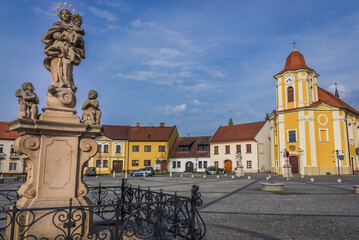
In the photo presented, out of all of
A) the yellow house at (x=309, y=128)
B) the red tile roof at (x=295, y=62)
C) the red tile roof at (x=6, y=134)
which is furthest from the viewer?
the red tile roof at (x=6, y=134)

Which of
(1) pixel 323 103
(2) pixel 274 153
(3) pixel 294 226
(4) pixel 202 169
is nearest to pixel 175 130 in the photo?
(4) pixel 202 169

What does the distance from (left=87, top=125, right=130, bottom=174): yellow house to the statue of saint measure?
44082mm

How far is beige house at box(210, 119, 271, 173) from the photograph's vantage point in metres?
42.8

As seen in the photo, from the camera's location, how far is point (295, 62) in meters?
35.9

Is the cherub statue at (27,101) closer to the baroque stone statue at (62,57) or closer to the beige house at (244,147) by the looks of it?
the baroque stone statue at (62,57)

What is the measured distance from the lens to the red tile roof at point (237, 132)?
44.8 metres

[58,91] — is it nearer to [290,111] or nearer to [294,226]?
[294,226]

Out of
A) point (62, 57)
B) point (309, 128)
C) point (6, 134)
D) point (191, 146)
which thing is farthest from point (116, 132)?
point (62, 57)

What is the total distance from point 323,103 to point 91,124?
34503 mm

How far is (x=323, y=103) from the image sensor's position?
3325 centimetres

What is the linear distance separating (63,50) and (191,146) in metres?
46.3

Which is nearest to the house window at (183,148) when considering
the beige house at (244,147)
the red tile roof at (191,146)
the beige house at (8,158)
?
the red tile roof at (191,146)

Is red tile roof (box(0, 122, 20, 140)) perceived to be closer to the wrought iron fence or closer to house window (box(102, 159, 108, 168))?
house window (box(102, 159, 108, 168))

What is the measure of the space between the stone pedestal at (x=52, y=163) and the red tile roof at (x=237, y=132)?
40977 mm
